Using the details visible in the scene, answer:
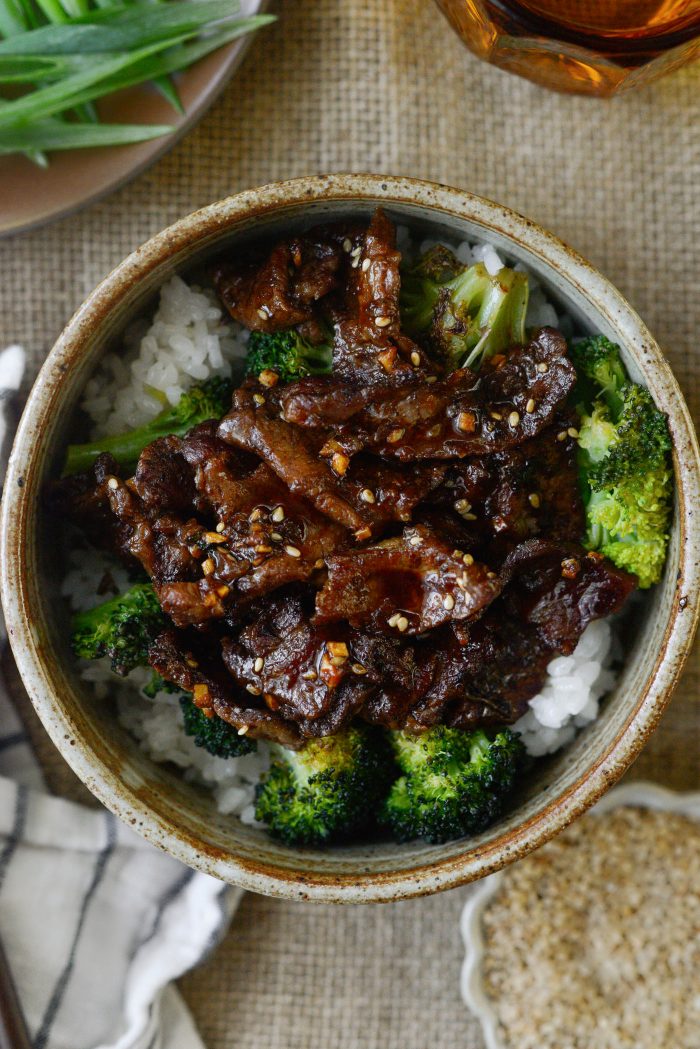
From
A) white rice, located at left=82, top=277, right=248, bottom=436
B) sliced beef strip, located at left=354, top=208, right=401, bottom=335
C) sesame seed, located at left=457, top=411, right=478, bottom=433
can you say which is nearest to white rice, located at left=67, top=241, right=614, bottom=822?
white rice, located at left=82, top=277, right=248, bottom=436

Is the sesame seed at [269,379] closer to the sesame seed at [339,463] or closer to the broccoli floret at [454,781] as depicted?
the sesame seed at [339,463]

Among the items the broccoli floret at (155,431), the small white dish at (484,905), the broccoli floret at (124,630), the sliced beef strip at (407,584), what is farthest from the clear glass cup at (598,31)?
the small white dish at (484,905)

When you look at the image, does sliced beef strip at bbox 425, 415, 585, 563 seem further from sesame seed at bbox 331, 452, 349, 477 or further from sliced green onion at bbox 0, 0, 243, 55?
sliced green onion at bbox 0, 0, 243, 55

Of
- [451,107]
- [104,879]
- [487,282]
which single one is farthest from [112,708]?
[451,107]

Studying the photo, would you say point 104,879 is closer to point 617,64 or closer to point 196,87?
point 196,87

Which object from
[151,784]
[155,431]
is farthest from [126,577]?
[151,784]

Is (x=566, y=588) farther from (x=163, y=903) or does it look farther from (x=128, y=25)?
(x=128, y=25)
